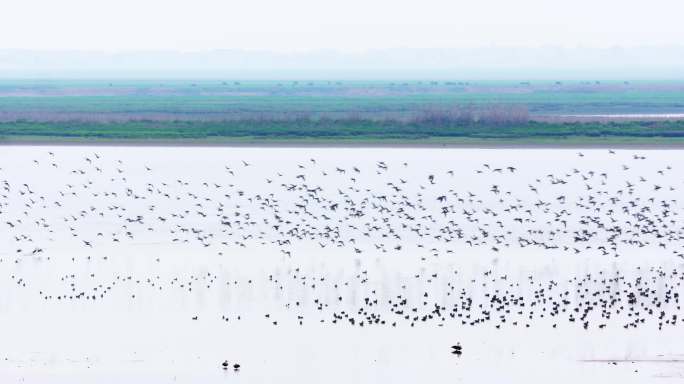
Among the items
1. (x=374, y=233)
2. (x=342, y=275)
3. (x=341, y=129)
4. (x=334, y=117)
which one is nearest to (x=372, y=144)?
(x=341, y=129)

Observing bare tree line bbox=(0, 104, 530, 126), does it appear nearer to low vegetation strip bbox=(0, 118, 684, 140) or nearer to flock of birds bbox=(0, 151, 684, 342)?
low vegetation strip bbox=(0, 118, 684, 140)

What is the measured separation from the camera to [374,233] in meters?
35.9

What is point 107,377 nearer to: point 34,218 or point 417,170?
point 34,218

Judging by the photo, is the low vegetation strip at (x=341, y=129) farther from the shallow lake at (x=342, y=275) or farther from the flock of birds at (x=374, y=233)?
the shallow lake at (x=342, y=275)

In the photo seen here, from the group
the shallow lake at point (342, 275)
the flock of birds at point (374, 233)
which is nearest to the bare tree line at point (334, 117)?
the flock of birds at point (374, 233)

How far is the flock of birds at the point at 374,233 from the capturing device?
26.6m

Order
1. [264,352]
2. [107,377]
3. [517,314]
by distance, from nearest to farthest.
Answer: [107,377]
[264,352]
[517,314]

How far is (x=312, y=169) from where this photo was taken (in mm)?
51875

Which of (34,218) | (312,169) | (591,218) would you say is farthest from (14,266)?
(312,169)

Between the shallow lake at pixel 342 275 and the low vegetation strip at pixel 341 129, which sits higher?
the shallow lake at pixel 342 275

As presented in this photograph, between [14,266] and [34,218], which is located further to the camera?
[34,218]

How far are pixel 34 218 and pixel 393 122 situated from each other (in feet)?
121

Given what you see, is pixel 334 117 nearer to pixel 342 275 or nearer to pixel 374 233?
pixel 374 233

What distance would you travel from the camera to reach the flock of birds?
87.1 ft
